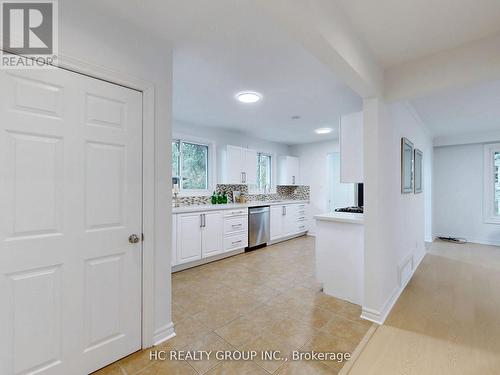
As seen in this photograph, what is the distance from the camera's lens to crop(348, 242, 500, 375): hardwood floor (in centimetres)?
170

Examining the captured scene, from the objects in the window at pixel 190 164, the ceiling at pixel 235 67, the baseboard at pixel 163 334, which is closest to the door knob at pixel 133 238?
the baseboard at pixel 163 334

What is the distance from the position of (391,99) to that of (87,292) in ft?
9.77

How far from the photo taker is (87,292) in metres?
1.56

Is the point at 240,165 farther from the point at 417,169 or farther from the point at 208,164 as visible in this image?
the point at 417,169

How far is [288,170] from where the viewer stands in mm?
6258

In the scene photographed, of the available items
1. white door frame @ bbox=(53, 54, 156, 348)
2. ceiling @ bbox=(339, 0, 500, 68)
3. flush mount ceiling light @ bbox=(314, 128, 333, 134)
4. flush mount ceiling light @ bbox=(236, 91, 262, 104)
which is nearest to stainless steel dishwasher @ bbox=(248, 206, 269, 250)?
flush mount ceiling light @ bbox=(314, 128, 333, 134)

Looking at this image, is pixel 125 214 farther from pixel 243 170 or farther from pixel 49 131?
pixel 243 170

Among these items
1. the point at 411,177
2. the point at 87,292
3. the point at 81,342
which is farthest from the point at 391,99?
the point at 81,342

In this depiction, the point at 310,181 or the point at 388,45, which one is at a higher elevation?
the point at 388,45

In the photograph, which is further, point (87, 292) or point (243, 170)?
point (243, 170)

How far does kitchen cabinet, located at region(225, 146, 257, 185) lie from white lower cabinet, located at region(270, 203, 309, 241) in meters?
0.87

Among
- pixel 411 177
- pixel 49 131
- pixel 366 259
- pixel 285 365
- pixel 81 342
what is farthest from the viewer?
pixel 411 177

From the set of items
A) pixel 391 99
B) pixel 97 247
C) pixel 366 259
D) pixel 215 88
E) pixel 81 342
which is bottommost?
pixel 81 342

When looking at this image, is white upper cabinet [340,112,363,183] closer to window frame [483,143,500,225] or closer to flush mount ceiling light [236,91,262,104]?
flush mount ceiling light [236,91,262,104]
